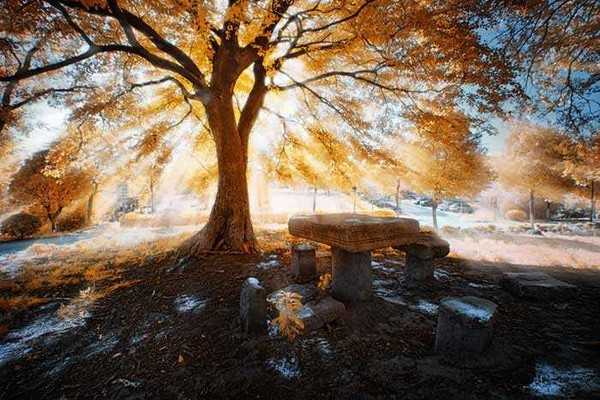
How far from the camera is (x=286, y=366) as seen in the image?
2.47m

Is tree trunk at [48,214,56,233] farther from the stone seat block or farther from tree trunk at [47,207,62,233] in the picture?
the stone seat block

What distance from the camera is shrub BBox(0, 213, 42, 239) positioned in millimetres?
17500

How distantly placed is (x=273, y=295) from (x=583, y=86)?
8.41 m

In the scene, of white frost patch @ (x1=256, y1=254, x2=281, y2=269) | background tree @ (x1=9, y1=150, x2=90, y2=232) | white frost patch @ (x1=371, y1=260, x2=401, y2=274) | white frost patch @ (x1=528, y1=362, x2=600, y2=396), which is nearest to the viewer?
white frost patch @ (x1=528, y1=362, x2=600, y2=396)

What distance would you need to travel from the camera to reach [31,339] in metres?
3.43

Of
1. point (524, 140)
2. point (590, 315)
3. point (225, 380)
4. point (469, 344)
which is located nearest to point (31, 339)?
point (225, 380)

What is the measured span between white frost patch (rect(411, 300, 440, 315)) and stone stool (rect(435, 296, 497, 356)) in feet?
3.27

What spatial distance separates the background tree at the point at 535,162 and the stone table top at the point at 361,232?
66.2 feet

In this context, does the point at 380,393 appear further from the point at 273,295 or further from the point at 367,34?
the point at 367,34

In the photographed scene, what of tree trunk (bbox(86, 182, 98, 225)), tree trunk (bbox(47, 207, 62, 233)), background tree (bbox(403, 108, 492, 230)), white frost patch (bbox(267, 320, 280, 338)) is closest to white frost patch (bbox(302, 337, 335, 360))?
white frost patch (bbox(267, 320, 280, 338))

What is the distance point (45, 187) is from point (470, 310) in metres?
25.6

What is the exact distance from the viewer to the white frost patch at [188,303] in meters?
3.92

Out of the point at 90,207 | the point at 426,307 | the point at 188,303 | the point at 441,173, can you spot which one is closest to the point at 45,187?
the point at 90,207

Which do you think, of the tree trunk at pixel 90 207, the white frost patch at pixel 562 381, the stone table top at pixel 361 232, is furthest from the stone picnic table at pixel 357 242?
the tree trunk at pixel 90 207
